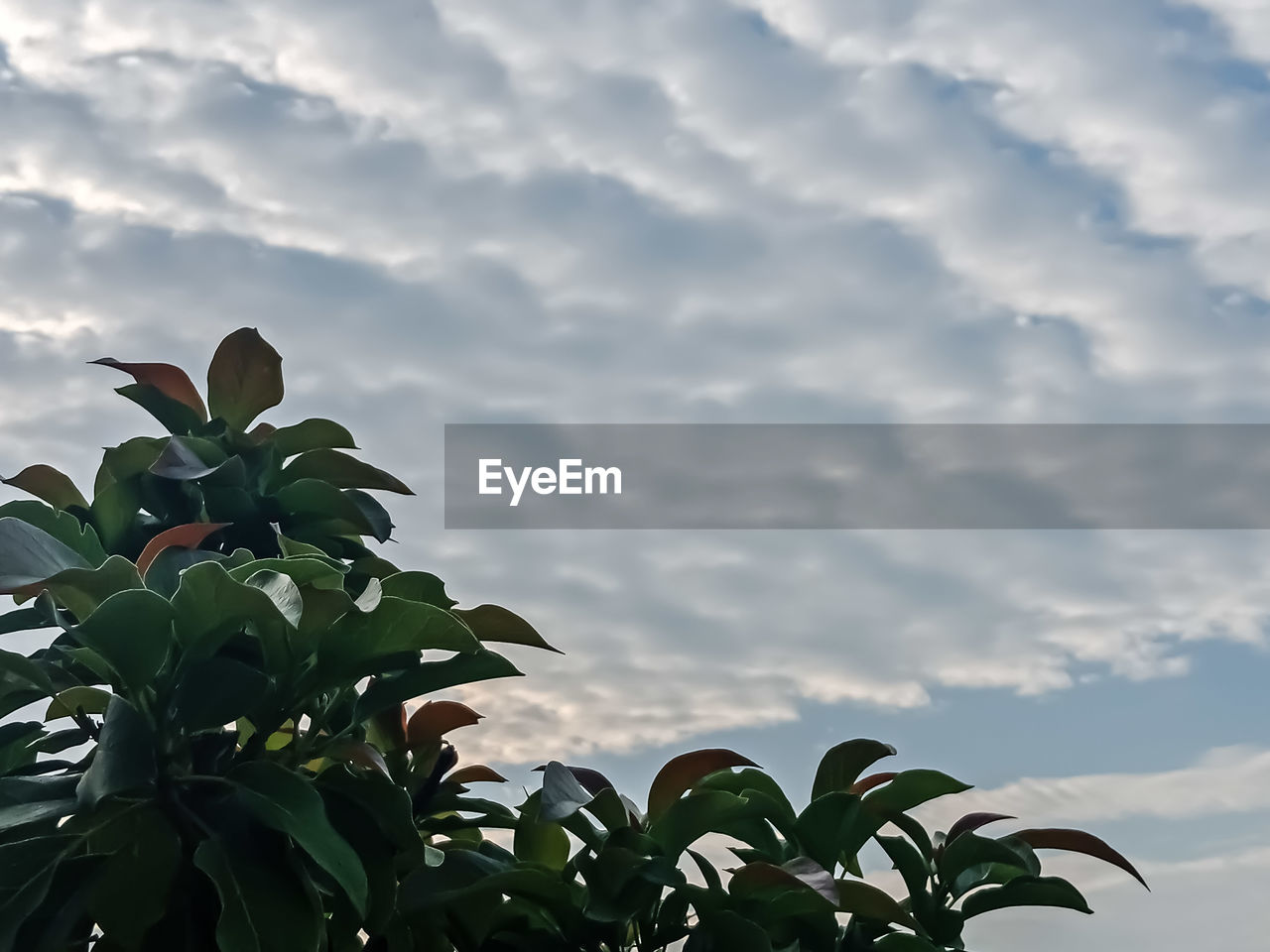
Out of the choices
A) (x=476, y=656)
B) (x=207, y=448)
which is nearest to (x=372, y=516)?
(x=207, y=448)

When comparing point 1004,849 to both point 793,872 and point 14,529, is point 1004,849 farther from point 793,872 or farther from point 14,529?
point 14,529

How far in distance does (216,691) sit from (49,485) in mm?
684

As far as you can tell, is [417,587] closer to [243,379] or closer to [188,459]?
[188,459]

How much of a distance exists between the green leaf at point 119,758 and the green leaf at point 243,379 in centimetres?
65

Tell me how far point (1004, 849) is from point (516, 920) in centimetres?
64

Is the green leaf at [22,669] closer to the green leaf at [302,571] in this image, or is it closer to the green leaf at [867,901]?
the green leaf at [302,571]

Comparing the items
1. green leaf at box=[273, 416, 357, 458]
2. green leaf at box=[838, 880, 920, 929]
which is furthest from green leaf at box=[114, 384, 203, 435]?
green leaf at box=[838, 880, 920, 929]

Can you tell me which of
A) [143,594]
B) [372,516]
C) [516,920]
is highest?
[372,516]

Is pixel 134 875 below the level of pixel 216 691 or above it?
below

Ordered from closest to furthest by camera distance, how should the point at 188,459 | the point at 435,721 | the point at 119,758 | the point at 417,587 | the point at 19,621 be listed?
the point at 119,758 → the point at 417,587 → the point at 19,621 → the point at 188,459 → the point at 435,721

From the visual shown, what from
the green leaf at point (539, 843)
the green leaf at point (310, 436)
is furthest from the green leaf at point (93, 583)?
the green leaf at point (539, 843)

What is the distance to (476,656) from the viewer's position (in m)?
1.42

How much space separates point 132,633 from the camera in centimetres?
121

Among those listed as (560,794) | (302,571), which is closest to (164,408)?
(302,571)
